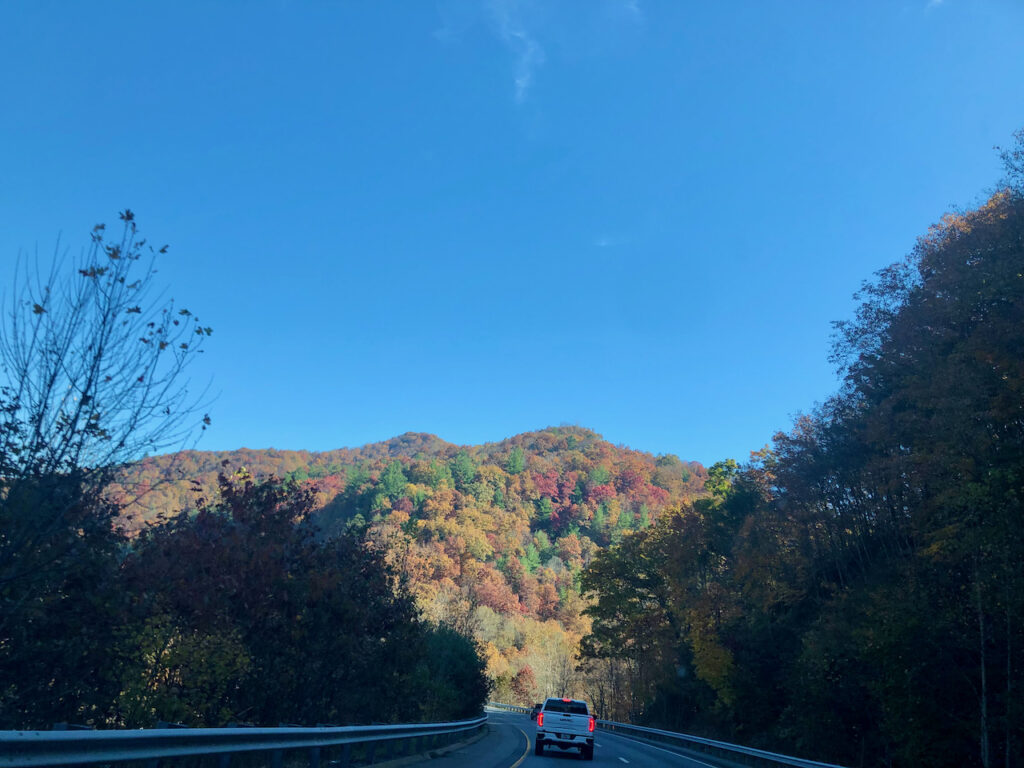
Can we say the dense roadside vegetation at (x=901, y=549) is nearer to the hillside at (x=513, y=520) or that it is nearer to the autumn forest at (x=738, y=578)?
the autumn forest at (x=738, y=578)

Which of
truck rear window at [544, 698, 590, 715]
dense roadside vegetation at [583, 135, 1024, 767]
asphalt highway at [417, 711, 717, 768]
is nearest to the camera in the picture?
asphalt highway at [417, 711, 717, 768]

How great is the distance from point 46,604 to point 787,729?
25.2 metres

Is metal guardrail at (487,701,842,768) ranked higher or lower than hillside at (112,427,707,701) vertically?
lower

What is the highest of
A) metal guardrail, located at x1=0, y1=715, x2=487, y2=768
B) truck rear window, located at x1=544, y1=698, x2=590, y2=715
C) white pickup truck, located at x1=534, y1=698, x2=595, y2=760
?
metal guardrail, located at x1=0, y1=715, x2=487, y2=768

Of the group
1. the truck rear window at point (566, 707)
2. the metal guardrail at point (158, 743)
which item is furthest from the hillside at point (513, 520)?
the metal guardrail at point (158, 743)

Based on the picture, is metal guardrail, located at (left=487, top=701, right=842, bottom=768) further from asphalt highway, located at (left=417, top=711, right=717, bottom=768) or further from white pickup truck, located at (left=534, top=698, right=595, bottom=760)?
white pickup truck, located at (left=534, top=698, right=595, bottom=760)

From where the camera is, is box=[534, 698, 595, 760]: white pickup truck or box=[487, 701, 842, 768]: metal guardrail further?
box=[534, 698, 595, 760]: white pickup truck

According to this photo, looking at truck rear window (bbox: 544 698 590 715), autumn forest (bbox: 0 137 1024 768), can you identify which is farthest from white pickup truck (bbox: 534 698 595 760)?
autumn forest (bbox: 0 137 1024 768)

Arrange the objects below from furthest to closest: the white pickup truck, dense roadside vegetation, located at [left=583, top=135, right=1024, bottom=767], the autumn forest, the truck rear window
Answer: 1. the truck rear window
2. the white pickup truck
3. dense roadside vegetation, located at [left=583, top=135, right=1024, bottom=767]
4. the autumn forest

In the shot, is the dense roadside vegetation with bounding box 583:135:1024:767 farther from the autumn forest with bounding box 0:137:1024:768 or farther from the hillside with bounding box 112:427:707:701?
the hillside with bounding box 112:427:707:701

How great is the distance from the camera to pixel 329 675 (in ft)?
53.3

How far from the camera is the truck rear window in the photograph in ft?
66.2

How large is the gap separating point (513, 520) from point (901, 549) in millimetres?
119842

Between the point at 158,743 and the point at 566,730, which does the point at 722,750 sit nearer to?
the point at 566,730
